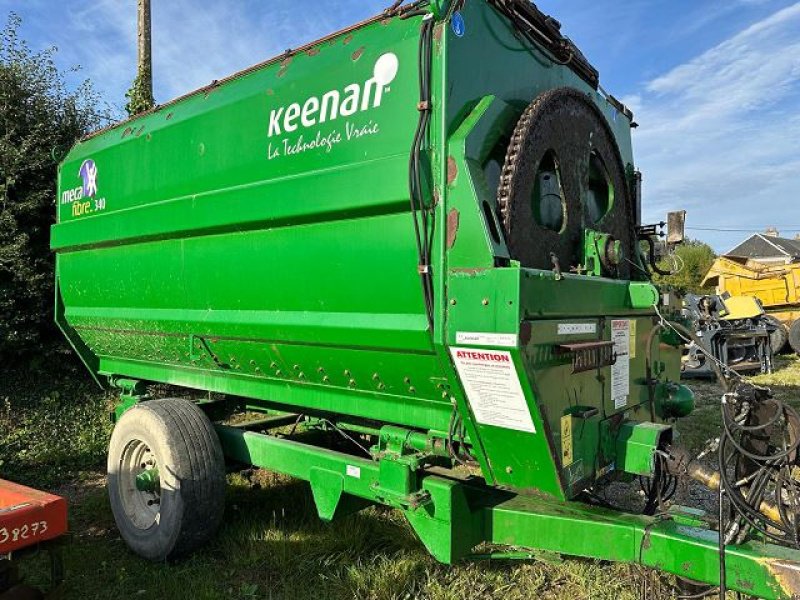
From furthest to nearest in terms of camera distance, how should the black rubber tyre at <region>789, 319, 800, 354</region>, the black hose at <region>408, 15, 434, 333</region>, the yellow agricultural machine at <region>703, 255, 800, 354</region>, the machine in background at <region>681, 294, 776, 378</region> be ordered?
the yellow agricultural machine at <region>703, 255, 800, 354</region>
the black rubber tyre at <region>789, 319, 800, 354</region>
the machine in background at <region>681, 294, 776, 378</region>
the black hose at <region>408, 15, 434, 333</region>

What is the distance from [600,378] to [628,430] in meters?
0.31

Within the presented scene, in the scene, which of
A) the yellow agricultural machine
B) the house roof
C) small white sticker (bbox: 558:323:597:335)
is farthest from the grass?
the house roof

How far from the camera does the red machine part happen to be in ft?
8.94

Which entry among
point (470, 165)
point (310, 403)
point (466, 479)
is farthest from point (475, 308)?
point (310, 403)

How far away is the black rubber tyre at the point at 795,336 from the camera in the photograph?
1494cm

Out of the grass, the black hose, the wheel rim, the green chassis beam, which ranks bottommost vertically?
the grass

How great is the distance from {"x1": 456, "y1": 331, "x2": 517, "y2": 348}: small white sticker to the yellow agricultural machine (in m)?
16.5

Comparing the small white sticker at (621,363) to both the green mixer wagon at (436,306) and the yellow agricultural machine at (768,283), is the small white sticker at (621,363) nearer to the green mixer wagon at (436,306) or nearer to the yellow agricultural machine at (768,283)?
the green mixer wagon at (436,306)

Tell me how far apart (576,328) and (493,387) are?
0.47 metres

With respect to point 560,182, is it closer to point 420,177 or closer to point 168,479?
point 420,177

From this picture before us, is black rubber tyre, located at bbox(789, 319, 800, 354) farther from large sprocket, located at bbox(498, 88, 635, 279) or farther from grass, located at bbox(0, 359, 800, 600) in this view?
grass, located at bbox(0, 359, 800, 600)

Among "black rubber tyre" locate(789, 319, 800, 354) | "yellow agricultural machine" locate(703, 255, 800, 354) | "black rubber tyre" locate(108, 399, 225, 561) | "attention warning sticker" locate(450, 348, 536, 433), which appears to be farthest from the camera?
"yellow agricultural machine" locate(703, 255, 800, 354)

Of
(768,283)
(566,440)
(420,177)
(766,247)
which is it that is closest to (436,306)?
(420,177)

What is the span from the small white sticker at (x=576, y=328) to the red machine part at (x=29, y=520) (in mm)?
2405
